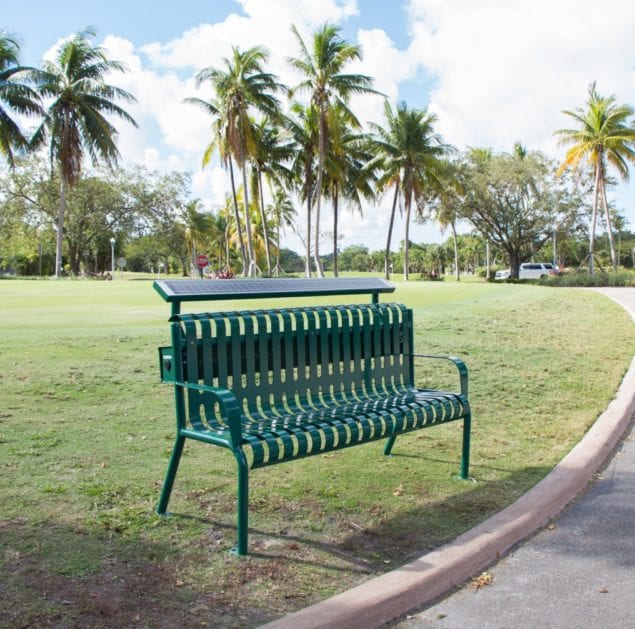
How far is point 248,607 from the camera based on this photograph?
2.73 metres

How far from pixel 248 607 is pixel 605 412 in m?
4.60

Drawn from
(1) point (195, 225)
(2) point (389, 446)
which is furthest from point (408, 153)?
(2) point (389, 446)

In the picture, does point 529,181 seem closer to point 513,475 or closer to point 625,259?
point 513,475

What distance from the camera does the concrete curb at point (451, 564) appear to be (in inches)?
105

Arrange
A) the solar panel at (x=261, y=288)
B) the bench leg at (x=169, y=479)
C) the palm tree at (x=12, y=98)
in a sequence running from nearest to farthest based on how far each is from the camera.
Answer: the bench leg at (x=169, y=479) < the solar panel at (x=261, y=288) < the palm tree at (x=12, y=98)

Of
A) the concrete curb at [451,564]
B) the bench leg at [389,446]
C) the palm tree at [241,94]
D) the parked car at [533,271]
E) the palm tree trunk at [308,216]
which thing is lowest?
the concrete curb at [451,564]

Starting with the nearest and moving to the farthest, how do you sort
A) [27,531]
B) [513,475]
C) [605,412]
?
1. [27,531]
2. [513,475]
3. [605,412]

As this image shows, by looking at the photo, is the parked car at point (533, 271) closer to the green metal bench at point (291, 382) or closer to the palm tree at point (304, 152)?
the palm tree at point (304, 152)

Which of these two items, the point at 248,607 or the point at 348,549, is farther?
the point at 348,549

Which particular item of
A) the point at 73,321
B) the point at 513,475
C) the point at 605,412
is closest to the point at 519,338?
the point at 605,412

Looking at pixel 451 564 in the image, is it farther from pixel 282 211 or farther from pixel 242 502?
pixel 282 211

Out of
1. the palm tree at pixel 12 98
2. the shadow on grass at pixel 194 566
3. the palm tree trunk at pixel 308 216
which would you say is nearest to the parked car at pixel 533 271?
the palm tree trunk at pixel 308 216

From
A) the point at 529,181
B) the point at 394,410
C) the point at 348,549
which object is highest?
the point at 529,181

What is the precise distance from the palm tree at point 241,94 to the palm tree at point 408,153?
9.57m
